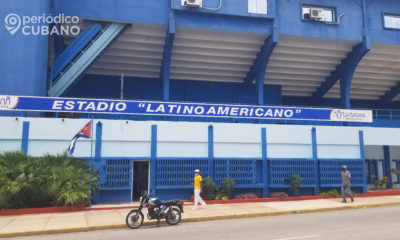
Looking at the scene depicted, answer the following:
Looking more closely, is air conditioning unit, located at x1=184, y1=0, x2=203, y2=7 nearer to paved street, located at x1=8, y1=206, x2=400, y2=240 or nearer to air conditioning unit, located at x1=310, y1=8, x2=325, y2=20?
air conditioning unit, located at x1=310, y1=8, x2=325, y2=20

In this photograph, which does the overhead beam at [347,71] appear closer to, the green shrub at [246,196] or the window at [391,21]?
the window at [391,21]

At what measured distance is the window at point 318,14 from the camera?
20812 mm

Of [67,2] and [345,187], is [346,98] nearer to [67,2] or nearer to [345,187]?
[345,187]

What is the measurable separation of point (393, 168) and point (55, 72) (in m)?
23.8

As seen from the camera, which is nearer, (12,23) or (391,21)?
(12,23)

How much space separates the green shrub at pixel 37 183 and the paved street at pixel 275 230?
12.2 ft

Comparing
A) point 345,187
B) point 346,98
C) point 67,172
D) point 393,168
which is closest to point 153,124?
point 67,172

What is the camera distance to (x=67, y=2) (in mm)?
18609

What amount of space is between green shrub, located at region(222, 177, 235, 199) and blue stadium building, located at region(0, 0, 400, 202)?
0.59 m

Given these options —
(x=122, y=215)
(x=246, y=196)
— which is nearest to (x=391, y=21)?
(x=246, y=196)

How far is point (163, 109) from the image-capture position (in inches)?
655

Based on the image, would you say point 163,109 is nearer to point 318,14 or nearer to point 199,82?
point 199,82

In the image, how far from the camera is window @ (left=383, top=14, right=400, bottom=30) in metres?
22.8

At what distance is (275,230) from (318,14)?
52.7 ft
